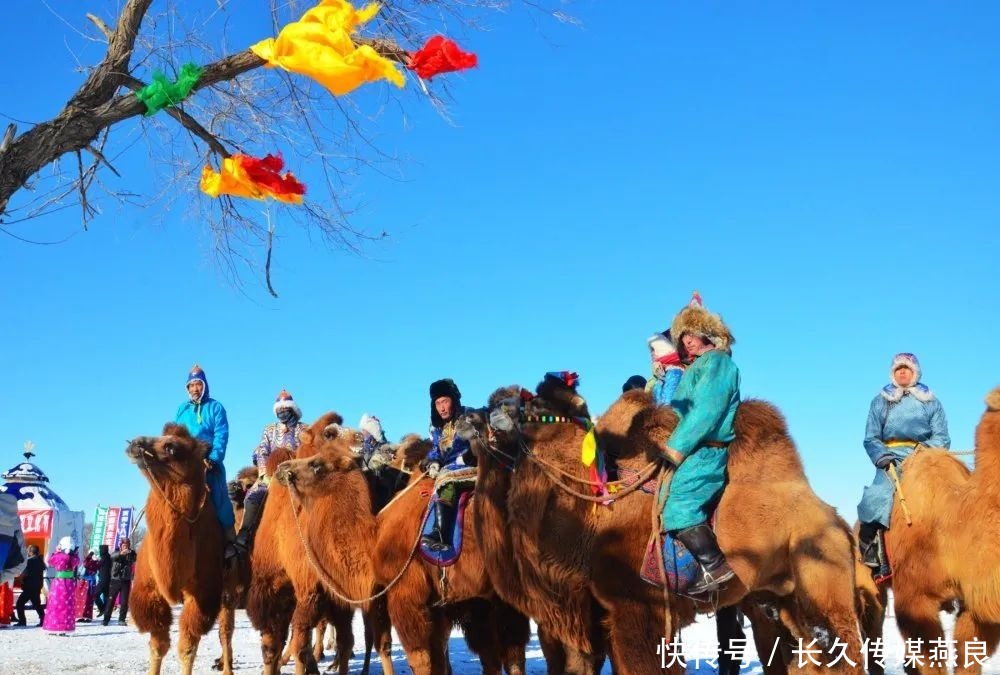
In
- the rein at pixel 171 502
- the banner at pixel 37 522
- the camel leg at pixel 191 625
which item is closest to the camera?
the rein at pixel 171 502

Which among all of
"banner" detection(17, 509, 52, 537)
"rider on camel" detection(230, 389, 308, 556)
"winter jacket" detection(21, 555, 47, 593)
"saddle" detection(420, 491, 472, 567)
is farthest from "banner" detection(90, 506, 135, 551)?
"saddle" detection(420, 491, 472, 567)

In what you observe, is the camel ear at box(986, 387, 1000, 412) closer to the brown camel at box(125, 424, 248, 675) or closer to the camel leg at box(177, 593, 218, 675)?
the brown camel at box(125, 424, 248, 675)

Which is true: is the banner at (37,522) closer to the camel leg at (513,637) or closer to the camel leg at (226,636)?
the camel leg at (226,636)

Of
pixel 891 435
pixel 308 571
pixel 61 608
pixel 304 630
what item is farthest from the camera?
pixel 61 608

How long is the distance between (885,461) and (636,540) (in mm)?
3855

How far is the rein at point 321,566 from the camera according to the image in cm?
699

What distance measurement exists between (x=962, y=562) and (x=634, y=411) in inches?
116

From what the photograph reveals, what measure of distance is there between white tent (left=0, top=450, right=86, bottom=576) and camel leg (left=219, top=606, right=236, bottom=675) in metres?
18.1

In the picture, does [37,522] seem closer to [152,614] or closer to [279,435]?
[279,435]

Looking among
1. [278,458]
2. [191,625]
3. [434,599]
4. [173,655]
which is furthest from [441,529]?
[173,655]

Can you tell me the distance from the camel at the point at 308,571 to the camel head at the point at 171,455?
803mm

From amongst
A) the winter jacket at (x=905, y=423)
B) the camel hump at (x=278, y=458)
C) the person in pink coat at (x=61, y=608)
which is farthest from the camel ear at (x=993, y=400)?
the person in pink coat at (x=61, y=608)

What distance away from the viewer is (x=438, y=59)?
436cm

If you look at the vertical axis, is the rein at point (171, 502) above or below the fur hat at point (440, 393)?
below
